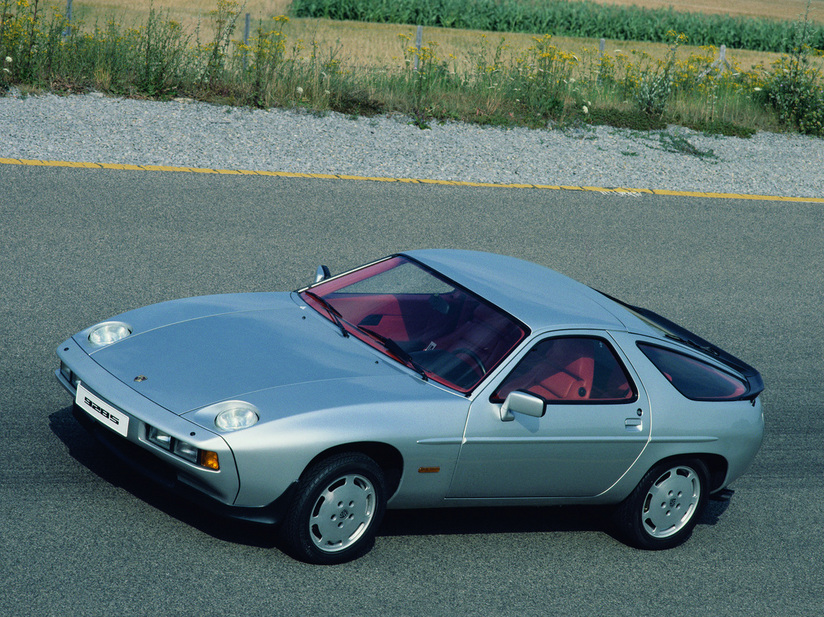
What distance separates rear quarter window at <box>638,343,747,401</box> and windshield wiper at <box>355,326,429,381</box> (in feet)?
4.54

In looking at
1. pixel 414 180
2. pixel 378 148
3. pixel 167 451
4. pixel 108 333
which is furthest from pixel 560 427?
pixel 378 148

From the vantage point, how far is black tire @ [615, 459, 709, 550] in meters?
5.55

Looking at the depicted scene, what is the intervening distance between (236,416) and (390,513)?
139 cm

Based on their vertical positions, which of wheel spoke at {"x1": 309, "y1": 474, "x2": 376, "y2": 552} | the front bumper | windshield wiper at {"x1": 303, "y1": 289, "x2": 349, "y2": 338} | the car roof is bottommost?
wheel spoke at {"x1": 309, "y1": 474, "x2": 376, "y2": 552}

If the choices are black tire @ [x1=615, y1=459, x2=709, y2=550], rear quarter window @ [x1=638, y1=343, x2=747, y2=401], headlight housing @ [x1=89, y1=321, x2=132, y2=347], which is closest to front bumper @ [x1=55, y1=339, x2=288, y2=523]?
headlight housing @ [x1=89, y1=321, x2=132, y2=347]

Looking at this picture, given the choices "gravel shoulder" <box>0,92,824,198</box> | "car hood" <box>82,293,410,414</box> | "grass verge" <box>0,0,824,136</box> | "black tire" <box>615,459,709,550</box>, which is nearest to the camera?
"car hood" <box>82,293,410,414</box>

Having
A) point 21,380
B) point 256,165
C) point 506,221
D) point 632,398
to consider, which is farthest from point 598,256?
point 21,380

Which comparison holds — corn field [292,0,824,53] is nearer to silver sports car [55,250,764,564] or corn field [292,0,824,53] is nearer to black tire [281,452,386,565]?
silver sports car [55,250,764,564]

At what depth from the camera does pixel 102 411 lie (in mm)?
4746

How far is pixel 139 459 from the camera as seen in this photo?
4668 millimetres

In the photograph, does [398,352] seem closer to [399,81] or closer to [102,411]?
[102,411]

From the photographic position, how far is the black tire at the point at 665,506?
5.55 metres

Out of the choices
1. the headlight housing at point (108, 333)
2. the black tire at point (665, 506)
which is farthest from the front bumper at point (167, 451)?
the black tire at point (665, 506)

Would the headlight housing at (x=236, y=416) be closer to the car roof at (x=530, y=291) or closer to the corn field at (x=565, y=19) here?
the car roof at (x=530, y=291)
